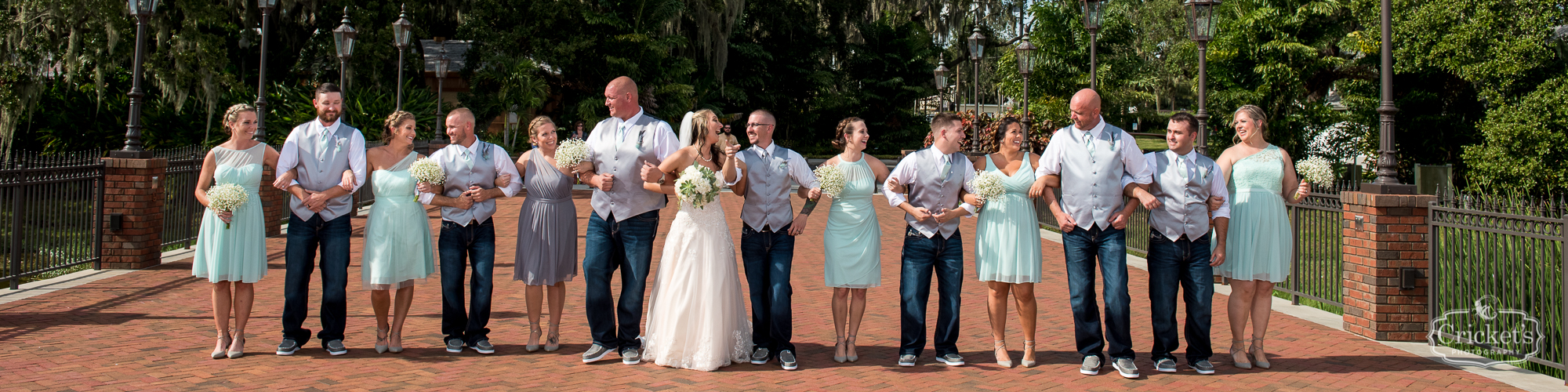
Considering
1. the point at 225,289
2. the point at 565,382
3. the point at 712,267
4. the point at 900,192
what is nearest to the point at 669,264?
the point at 712,267

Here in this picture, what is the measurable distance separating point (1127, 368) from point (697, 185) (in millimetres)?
2407

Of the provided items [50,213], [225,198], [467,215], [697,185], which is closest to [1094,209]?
→ [697,185]

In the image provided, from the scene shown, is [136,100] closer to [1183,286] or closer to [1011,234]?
[1011,234]

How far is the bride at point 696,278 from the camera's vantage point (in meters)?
5.49

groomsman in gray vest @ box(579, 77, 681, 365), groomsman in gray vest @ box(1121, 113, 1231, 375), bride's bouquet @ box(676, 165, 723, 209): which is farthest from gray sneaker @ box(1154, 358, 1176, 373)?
groomsman in gray vest @ box(579, 77, 681, 365)

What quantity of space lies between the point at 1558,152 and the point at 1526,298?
1618 cm

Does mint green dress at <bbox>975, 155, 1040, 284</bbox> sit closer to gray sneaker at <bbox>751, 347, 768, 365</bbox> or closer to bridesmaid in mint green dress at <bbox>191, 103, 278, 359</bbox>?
gray sneaker at <bbox>751, 347, 768, 365</bbox>

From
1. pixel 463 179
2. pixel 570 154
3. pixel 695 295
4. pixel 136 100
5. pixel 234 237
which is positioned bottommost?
pixel 695 295

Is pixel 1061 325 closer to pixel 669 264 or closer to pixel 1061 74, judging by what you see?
pixel 669 264

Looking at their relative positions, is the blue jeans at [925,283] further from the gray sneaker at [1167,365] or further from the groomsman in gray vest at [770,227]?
the gray sneaker at [1167,365]

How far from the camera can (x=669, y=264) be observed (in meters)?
5.57

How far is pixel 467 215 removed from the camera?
5.74 m

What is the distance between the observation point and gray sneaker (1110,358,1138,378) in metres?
5.46

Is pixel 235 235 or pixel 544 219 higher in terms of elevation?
pixel 544 219
